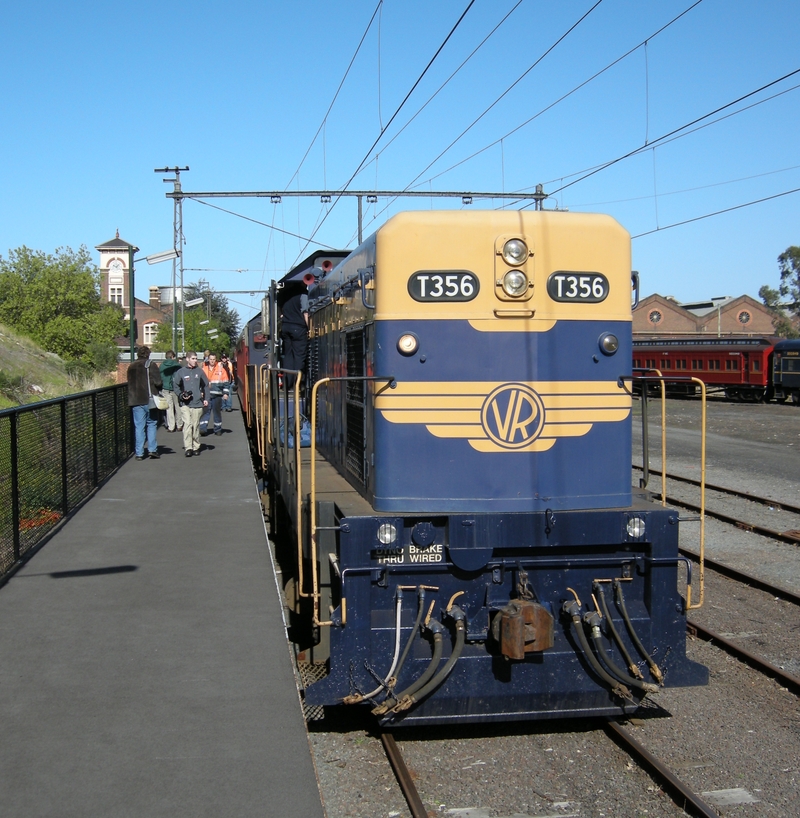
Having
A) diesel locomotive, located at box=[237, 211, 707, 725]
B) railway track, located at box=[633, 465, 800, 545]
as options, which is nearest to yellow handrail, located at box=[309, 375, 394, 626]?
diesel locomotive, located at box=[237, 211, 707, 725]

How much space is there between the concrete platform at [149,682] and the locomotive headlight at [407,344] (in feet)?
6.78

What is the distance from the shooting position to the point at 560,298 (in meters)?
5.22

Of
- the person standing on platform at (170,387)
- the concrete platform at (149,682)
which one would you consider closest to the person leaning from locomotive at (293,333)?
the concrete platform at (149,682)

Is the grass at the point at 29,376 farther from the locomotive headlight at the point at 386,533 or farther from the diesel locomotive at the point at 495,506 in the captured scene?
the locomotive headlight at the point at 386,533

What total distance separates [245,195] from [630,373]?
53.4 feet

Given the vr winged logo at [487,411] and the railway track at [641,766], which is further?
the vr winged logo at [487,411]

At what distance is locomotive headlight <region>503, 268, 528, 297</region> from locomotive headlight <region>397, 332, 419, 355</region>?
2.02ft

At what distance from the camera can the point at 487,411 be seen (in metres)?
5.19

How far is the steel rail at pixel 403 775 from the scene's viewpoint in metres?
4.11

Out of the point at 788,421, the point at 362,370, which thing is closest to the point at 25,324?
the point at 788,421

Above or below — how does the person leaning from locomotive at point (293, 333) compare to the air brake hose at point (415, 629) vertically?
above

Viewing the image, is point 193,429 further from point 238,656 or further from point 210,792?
point 210,792

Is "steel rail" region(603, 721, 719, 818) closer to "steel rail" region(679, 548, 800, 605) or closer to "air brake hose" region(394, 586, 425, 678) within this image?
"air brake hose" region(394, 586, 425, 678)

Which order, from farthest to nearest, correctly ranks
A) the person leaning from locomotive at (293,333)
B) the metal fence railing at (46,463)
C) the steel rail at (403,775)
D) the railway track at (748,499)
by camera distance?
the railway track at (748,499) < the person leaning from locomotive at (293,333) < the metal fence railing at (46,463) < the steel rail at (403,775)
